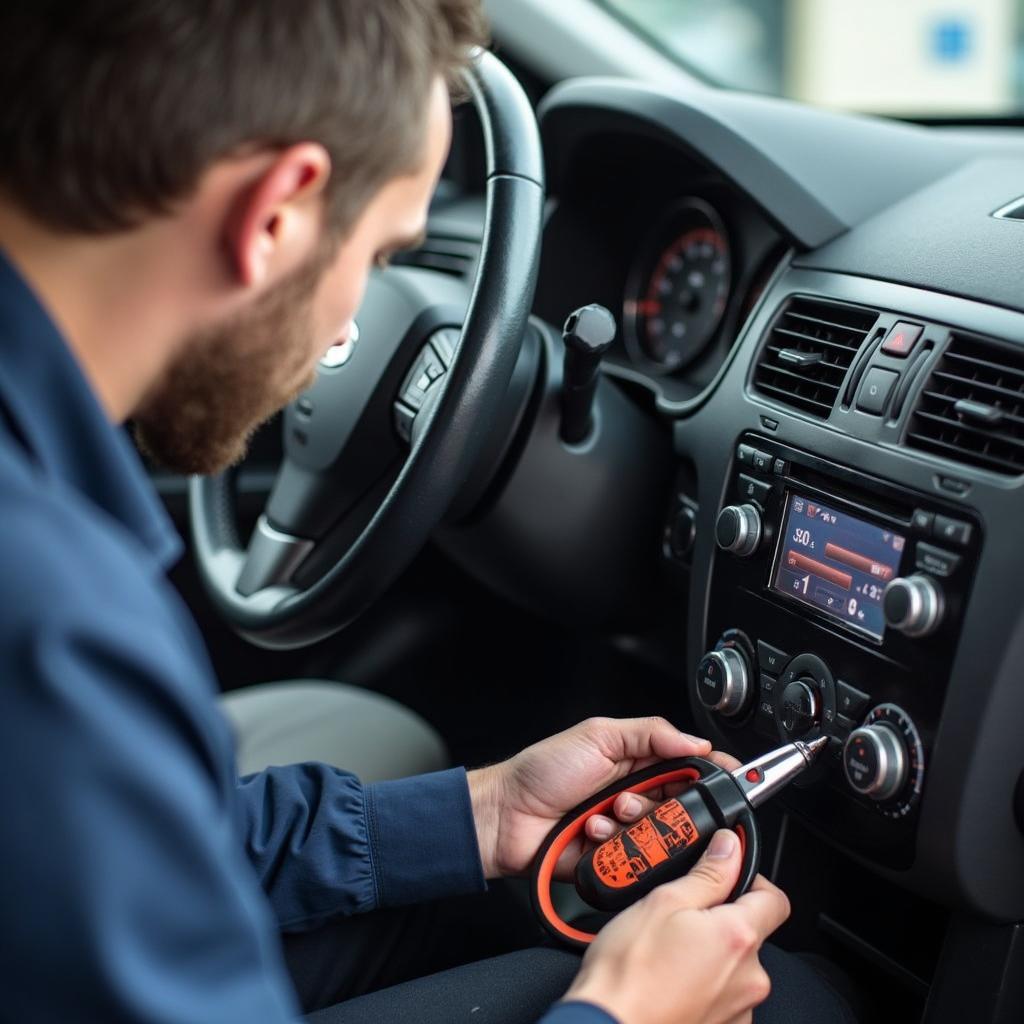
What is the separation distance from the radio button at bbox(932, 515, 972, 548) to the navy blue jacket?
572mm

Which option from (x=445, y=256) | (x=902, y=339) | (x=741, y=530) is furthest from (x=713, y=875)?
(x=445, y=256)

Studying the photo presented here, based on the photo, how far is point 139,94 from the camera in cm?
65

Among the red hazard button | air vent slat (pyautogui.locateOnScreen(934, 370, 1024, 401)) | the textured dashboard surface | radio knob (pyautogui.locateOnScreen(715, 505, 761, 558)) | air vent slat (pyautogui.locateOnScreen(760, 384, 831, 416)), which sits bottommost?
radio knob (pyautogui.locateOnScreen(715, 505, 761, 558))

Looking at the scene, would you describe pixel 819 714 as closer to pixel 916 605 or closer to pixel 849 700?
pixel 849 700

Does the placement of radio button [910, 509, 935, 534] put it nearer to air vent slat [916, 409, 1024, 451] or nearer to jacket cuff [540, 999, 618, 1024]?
air vent slat [916, 409, 1024, 451]

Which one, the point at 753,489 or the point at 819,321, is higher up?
the point at 819,321

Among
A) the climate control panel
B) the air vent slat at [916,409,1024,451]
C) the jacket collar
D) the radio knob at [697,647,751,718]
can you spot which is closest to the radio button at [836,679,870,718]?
the climate control panel

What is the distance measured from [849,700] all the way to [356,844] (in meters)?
0.41

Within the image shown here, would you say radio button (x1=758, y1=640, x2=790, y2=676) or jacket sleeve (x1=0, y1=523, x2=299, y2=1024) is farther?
radio button (x1=758, y1=640, x2=790, y2=676)

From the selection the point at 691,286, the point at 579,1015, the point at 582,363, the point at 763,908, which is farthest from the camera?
the point at 691,286

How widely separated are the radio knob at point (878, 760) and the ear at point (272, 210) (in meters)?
0.58

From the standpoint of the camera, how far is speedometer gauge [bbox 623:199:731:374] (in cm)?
146

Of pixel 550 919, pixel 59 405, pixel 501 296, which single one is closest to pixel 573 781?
pixel 550 919

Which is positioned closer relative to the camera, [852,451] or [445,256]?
[852,451]
